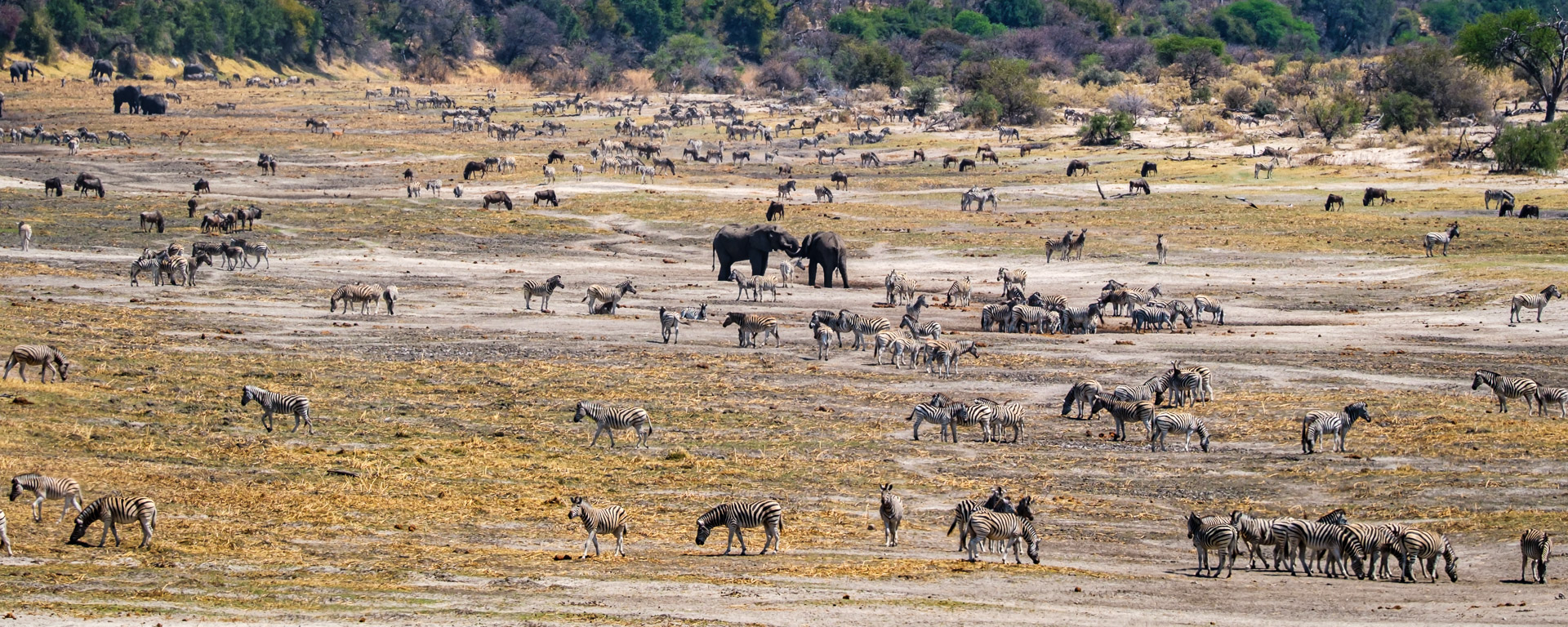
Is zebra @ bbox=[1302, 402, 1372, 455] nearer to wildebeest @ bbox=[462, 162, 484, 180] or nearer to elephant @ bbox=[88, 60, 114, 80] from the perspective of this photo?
wildebeest @ bbox=[462, 162, 484, 180]

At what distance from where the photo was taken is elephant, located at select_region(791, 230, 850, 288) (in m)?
42.6

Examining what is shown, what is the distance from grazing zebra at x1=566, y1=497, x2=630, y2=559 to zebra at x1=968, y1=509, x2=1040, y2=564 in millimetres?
3517

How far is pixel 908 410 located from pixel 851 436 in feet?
7.99

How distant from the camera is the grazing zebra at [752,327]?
3300cm

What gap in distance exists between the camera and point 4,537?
51.6 feet

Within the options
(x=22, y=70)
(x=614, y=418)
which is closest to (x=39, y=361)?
(x=614, y=418)

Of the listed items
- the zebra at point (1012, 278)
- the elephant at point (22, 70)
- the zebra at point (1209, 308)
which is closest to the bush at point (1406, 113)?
the zebra at point (1012, 278)

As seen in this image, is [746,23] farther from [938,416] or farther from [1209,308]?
[938,416]

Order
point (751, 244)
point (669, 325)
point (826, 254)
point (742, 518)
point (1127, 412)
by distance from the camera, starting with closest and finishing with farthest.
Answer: point (742, 518) < point (1127, 412) < point (669, 325) < point (826, 254) < point (751, 244)

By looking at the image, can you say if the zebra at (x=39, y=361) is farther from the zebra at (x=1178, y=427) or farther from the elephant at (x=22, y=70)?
the elephant at (x=22, y=70)

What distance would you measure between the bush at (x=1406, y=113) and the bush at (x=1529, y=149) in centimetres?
1413

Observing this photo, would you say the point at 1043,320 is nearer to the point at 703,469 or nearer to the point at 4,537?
the point at 703,469

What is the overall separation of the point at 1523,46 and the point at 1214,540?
76.0 meters

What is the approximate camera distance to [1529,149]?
203 ft
